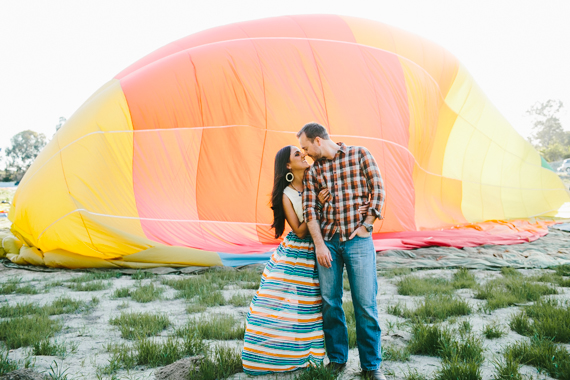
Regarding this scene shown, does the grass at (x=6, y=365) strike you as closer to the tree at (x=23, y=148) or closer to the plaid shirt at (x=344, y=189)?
the plaid shirt at (x=344, y=189)

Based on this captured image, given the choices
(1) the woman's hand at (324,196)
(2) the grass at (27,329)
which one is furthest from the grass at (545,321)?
(2) the grass at (27,329)

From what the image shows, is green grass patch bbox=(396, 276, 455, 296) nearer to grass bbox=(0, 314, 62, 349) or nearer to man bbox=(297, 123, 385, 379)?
man bbox=(297, 123, 385, 379)

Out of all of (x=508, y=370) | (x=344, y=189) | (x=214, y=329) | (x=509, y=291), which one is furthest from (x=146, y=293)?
(x=509, y=291)

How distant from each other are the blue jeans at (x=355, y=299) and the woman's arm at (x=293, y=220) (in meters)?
0.18

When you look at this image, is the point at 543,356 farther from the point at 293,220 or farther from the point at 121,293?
the point at 121,293

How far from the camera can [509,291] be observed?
4.14 m

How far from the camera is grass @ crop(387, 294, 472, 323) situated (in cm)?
346

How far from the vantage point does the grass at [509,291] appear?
377cm

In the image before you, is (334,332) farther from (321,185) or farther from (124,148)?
(124,148)

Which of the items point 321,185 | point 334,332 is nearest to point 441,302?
point 334,332

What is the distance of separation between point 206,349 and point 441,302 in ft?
6.72

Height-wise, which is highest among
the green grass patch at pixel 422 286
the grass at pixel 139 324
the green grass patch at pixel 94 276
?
the green grass patch at pixel 422 286

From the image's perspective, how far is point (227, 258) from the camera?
18.7 feet

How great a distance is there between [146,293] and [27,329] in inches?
47.3
